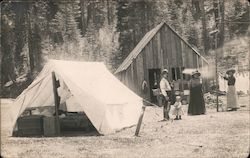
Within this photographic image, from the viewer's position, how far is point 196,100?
6.48 metres

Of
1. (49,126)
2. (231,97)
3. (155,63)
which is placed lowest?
(49,126)

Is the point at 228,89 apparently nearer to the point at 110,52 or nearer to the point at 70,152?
the point at 110,52

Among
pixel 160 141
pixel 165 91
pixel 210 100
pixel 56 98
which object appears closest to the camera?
pixel 160 141

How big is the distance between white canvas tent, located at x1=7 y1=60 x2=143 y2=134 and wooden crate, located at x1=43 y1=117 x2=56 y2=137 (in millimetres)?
292

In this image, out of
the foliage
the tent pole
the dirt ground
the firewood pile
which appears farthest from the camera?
the tent pole

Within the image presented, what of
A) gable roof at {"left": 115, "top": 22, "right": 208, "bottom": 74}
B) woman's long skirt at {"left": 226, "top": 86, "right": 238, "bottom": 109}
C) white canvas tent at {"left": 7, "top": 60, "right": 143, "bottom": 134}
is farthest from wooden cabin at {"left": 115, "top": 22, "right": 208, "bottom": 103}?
woman's long skirt at {"left": 226, "top": 86, "right": 238, "bottom": 109}

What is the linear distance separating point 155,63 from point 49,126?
4.45 ft

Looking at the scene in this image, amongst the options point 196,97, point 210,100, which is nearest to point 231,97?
point 210,100

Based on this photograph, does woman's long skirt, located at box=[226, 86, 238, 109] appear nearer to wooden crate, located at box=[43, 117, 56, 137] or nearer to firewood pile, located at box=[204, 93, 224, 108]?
firewood pile, located at box=[204, 93, 224, 108]

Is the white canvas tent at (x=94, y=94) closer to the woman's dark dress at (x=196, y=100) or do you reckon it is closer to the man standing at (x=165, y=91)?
the man standing at (x=165, y=91)

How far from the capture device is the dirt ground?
6113mm

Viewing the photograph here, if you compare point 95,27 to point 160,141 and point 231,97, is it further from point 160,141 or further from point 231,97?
point 231,97

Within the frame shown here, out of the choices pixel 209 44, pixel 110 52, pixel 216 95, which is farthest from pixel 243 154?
pixel 110 52

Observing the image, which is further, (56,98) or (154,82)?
(56,98)
